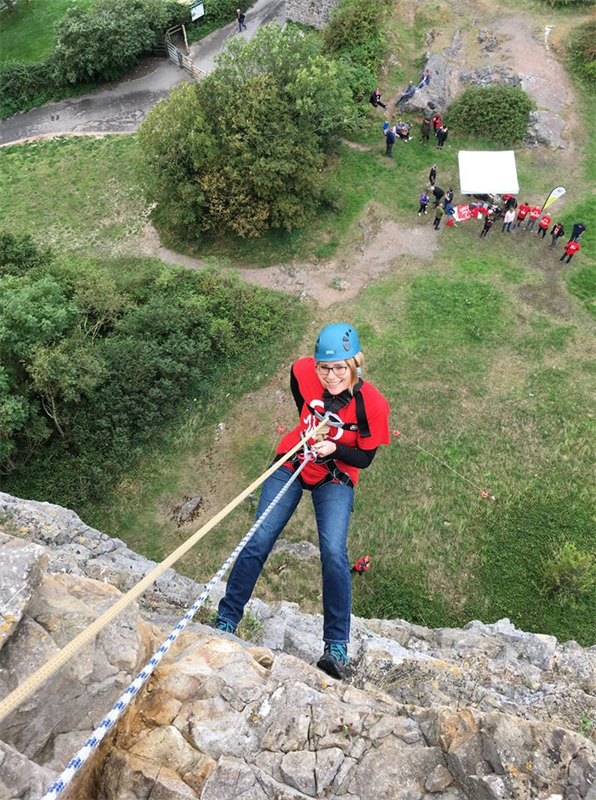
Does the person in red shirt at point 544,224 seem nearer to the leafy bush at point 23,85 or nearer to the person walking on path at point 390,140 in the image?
the person walking on path at point 390,140

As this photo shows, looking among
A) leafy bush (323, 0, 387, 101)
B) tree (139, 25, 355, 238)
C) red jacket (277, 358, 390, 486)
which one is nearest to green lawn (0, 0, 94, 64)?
leafy bush (323, 0, 387, 101)

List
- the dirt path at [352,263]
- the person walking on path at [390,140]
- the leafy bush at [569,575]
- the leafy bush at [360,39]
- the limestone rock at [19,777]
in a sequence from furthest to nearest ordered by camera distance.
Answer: the leafy bush at [360,39] < the person walking on path at [390,140] < the dirt path at [352,263] < the leafy bush at [569,575] < the limestone rock at [19,777]

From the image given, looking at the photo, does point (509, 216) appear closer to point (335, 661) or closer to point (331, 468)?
point (331, 468)

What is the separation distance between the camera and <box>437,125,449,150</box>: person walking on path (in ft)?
83.3

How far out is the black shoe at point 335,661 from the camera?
7.74 m

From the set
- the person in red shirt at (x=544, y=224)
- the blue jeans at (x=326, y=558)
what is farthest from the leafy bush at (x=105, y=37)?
Answer: the blue jeans at (x=326, y=558)

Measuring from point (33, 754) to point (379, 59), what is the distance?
105 ft

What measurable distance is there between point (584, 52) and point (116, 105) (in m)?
25.4

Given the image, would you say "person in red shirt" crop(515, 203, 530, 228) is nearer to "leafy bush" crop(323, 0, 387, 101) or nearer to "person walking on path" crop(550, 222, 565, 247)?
"person walking on path" crop(550, 222, 565, 247)

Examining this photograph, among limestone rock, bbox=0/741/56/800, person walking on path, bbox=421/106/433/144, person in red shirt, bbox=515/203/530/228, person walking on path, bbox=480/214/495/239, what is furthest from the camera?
person walking on path, bbox=421/106/433/144

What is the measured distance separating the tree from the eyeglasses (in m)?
15.6

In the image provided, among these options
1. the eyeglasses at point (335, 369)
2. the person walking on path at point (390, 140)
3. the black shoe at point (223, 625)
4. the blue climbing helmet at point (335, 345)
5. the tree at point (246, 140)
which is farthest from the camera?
the person walking on path at point (390, 140)

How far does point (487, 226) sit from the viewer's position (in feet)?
72.0

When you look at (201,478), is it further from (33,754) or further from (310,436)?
(33,754)
